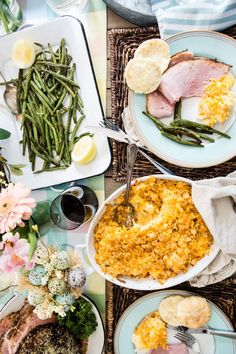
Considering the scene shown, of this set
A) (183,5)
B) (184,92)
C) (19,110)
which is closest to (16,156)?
(19,110)

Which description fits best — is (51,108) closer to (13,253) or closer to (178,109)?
(178,109)

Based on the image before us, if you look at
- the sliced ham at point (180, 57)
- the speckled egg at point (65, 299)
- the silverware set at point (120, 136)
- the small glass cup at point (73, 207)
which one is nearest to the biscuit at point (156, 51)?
the sliced ham at point (180, 57)


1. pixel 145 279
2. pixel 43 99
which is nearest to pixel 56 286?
pixel 145 279

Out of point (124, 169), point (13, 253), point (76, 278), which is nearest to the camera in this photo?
point (13, 253)

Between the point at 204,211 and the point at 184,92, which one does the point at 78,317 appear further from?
the point at 184,92

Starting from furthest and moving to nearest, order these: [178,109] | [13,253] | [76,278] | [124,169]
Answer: [124,169], [178,109], [76,278], [13,253]

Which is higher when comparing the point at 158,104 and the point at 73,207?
the point at 158,104

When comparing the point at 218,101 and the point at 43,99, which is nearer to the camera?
the point at 218,101
